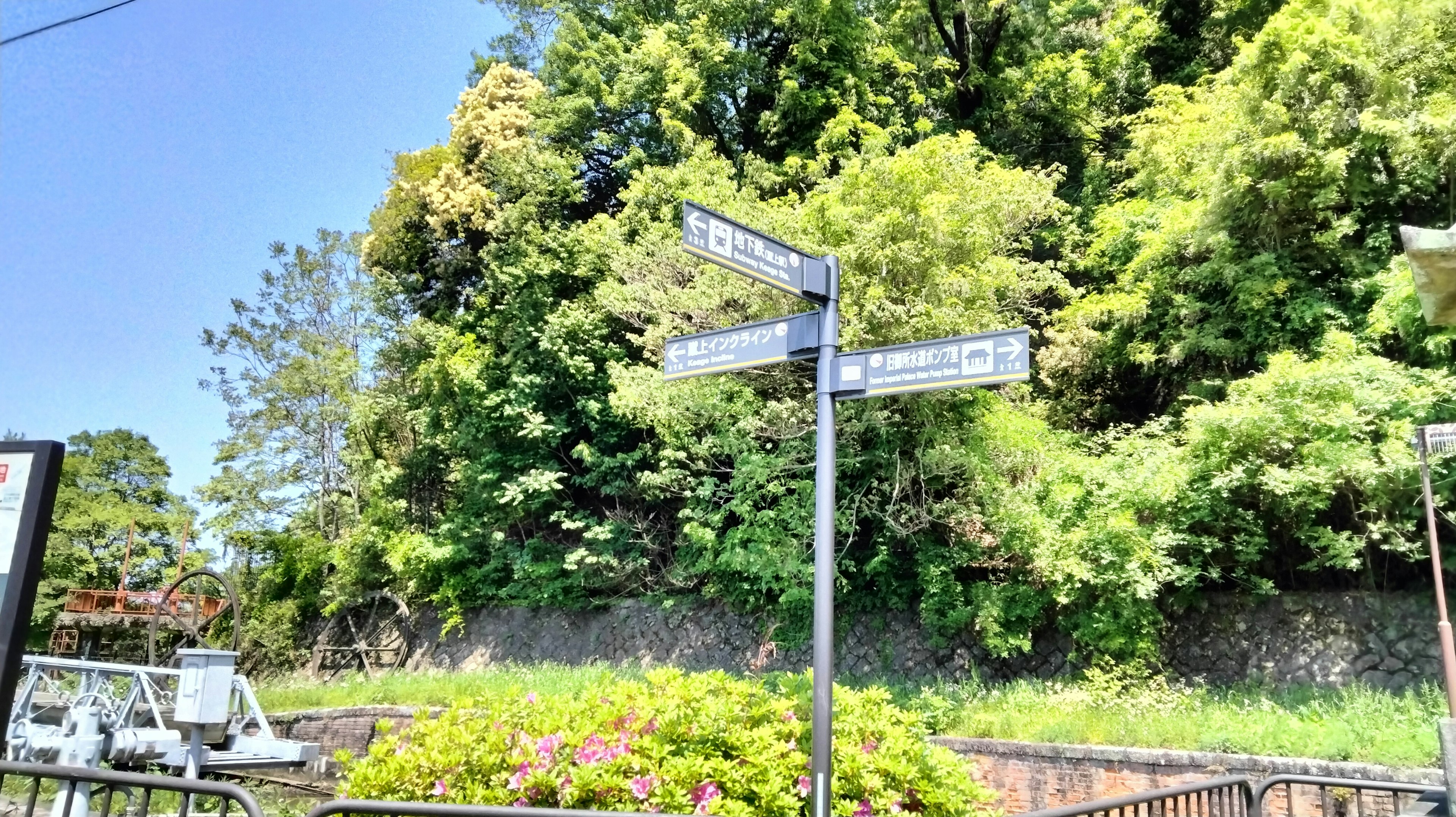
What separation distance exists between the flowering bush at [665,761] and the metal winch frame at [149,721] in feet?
16.6

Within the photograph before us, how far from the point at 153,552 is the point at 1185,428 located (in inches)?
1091

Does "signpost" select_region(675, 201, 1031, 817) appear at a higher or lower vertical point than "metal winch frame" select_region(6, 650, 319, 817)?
higher

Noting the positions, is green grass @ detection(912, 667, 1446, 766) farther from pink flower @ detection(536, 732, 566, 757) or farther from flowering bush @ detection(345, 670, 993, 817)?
pink flower @ detection(536, 732, 566, 757)

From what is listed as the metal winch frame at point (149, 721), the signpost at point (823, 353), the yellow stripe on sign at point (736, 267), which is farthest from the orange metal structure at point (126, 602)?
the yellow stripe on sign at point (736, 267)

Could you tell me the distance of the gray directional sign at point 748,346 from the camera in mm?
4270

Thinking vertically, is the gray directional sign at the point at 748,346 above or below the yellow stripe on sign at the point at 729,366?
above

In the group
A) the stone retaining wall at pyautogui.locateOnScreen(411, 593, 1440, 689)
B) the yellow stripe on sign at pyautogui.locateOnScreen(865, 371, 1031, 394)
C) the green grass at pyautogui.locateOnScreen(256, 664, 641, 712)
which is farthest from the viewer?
the green grass at pyautogui.locateOnScreen(256, 664, 641, 712)

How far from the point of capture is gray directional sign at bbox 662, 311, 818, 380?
168 inches

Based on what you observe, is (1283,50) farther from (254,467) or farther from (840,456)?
(254,467)

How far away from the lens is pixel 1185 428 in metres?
11.7

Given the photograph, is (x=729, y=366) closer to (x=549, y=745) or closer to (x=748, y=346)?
(x=748, y=346)

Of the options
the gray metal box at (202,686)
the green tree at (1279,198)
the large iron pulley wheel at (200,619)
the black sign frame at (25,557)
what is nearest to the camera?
the black sign frame at (25,557)

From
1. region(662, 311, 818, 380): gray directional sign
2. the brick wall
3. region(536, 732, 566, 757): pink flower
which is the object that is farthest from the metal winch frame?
the brick wall

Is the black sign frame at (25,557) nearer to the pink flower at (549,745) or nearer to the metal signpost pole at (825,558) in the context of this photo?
the pink flower at (549,745)
